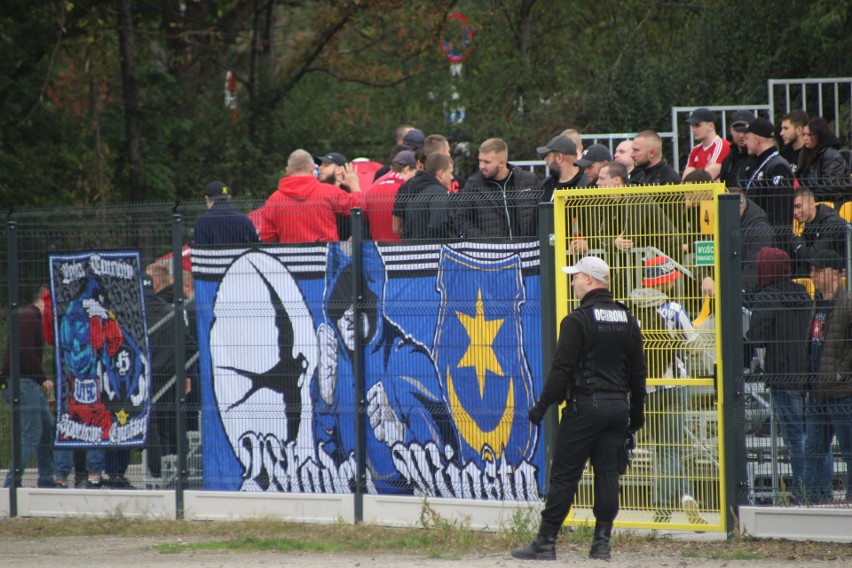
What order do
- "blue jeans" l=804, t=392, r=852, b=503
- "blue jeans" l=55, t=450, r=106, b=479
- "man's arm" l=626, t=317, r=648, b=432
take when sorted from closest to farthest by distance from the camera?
"man's arm" l=626, t=317, r=648, b=432 < "blue jeans" l=804, t=392, r=852, b=503 < "blue jeans" l=55, t=450, r=106, b=479

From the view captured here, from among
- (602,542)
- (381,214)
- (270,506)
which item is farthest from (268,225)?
(602,542)

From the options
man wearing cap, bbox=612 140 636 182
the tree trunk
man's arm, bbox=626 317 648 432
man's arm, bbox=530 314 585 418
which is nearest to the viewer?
man's arm, bbox=530 314 585 418

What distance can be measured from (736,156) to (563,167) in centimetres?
229

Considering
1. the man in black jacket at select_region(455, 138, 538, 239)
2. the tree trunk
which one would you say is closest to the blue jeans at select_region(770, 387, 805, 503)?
the man in black jacket at select_region(455, 138, 538, 239)

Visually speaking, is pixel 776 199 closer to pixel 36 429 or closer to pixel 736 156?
pixel 736 156

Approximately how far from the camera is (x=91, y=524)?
1005 cm

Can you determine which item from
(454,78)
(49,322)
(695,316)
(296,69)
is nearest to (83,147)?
(296,69)

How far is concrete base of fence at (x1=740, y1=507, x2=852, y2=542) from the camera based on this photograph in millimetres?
8234

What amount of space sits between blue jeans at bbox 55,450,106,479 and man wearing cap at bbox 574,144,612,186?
5151mm

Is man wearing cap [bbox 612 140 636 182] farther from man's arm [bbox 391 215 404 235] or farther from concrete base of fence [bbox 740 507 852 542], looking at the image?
concrete base of fence [bbox 740 507 852 542]

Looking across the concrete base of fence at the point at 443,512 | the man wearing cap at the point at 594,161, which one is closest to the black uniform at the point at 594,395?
the concrete base of fence at the point at 443,512

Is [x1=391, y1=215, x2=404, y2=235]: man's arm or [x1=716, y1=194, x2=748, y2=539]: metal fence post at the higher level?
[x1=391, y1=215, x2=404, y2=235]: man's arm

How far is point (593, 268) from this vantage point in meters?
7.89

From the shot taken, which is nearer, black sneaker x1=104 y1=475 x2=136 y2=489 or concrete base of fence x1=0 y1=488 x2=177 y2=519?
concrete base of fence x1=0 y1=488 x2=177 y2=519
